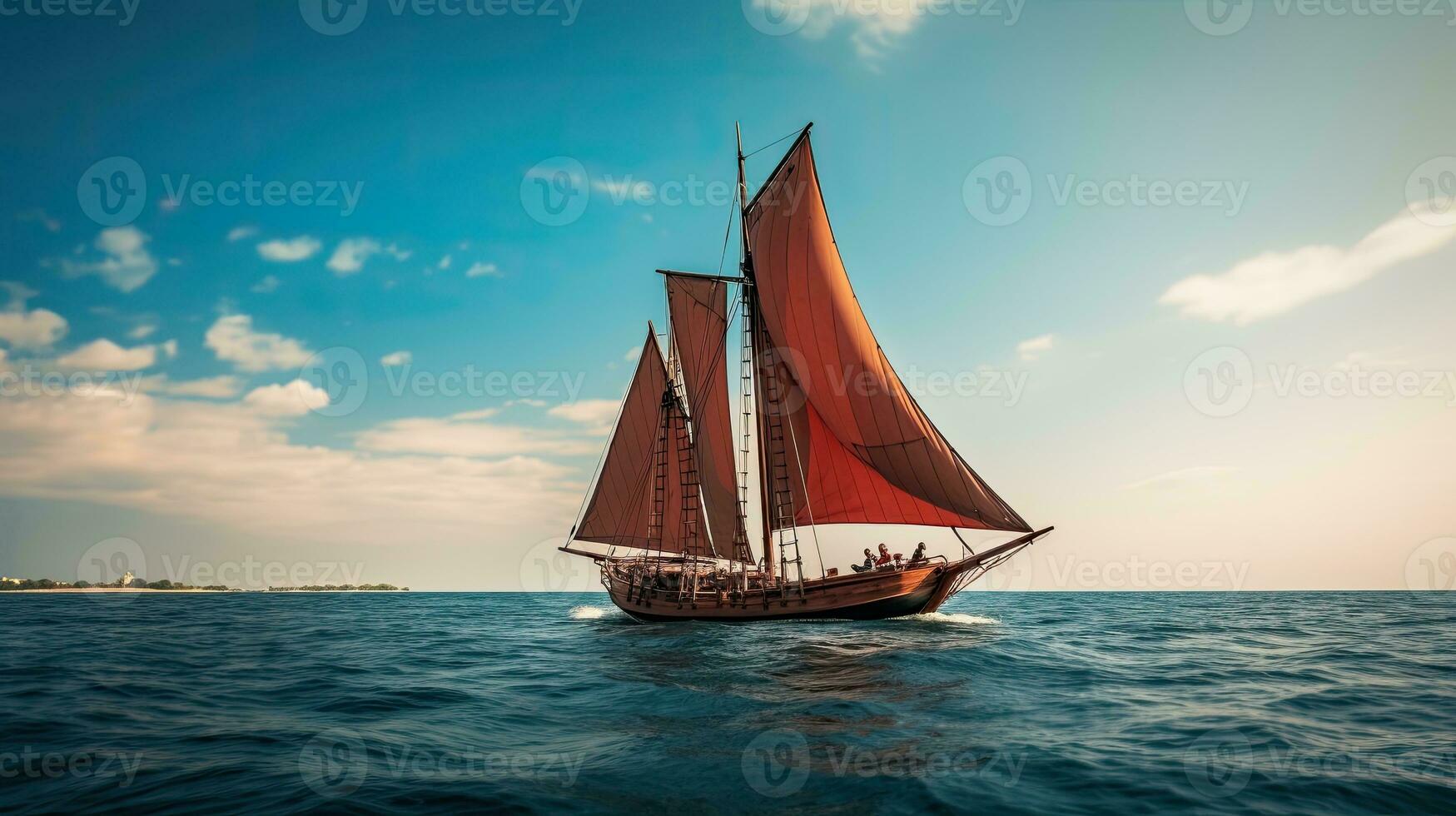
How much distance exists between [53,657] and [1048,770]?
2681 centimetres

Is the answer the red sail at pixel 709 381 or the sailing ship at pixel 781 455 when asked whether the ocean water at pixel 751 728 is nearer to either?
the sailing ship at pixel 781 455

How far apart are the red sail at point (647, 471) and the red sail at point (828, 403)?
28.0 feet

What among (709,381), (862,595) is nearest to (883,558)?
(862,595)

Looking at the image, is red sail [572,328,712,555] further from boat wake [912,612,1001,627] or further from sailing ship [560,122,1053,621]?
boat wake [912,612,1001,627]

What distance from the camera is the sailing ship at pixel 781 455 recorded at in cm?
2689

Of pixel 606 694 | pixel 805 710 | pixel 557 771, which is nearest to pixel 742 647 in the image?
pixel 606 694

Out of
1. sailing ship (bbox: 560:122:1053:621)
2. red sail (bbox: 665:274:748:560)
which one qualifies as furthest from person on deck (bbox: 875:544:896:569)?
red sail (bbox: 665:274:748:560)

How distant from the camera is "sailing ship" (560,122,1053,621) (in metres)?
26.9

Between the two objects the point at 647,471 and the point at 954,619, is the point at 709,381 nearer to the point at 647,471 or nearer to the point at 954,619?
the point at 647,471

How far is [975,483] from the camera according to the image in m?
24.7


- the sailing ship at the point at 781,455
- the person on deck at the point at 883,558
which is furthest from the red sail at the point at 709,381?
the person on deck at the point at 883,558

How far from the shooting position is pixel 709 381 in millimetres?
35406

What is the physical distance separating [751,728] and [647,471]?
2944 centimetres

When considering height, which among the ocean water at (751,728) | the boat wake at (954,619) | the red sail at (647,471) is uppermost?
the red sail at (647,471)
